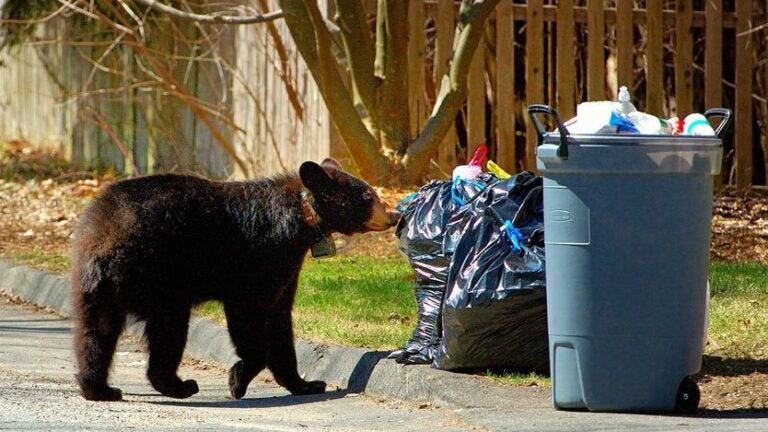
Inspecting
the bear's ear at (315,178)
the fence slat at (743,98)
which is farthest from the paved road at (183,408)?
the fence slat at (743,98)

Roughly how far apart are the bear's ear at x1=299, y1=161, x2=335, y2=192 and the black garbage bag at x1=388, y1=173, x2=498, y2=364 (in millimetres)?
487

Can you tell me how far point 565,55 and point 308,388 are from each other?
694cm

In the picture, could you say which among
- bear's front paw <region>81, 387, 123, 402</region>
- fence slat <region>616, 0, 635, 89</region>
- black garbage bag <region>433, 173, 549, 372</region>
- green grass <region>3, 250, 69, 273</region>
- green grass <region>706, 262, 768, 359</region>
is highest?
fence slat <region>616, 0, 635, 89</region>

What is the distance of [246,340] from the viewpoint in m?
6.37

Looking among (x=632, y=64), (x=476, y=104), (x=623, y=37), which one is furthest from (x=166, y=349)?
(x=632, y=64)

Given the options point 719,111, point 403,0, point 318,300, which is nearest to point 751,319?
point 719,111

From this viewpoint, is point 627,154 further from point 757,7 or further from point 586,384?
point 757,7

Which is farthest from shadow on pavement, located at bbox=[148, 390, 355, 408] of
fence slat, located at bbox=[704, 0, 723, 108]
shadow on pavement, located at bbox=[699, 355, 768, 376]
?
fence slat, located at bbox=[704, 0, 723, 108]

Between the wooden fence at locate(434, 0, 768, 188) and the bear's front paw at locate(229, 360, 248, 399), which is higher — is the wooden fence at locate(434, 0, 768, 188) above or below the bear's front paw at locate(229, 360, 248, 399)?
above

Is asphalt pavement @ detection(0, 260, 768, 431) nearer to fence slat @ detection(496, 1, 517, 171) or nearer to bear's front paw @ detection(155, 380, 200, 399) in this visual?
bear's front paw @ detection(155, 380, 200, 399)

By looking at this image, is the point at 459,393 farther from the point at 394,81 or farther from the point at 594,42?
the point at 594,42

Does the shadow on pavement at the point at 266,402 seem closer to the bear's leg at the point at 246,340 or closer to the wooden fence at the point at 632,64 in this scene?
the bear's leg at the point at 246,340

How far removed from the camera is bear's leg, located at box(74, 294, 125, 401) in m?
6.07

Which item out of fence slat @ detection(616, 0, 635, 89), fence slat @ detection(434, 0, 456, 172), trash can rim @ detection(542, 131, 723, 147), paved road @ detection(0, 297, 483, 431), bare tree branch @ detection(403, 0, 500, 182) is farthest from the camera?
fence slat @ detection(616, 0, 635, 89)
